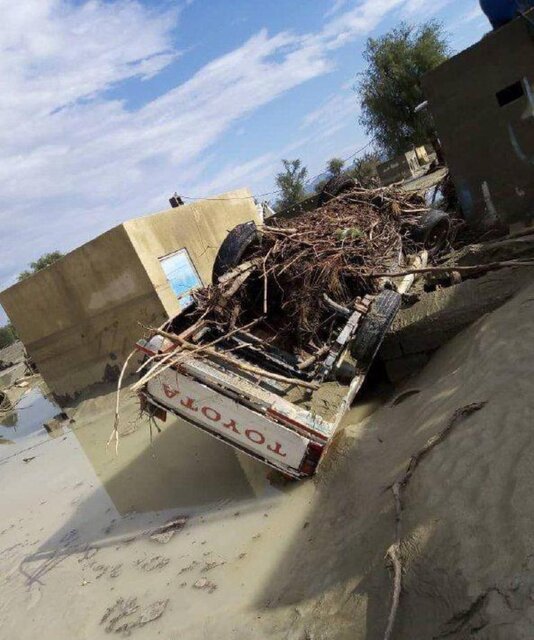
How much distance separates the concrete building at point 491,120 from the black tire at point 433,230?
1.16 ft

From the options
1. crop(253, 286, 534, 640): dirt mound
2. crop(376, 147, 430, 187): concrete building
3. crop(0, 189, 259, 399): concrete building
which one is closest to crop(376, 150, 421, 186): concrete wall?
crop(376, 147, 430, 187): concrete building

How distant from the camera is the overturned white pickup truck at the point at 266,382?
4.04 metres

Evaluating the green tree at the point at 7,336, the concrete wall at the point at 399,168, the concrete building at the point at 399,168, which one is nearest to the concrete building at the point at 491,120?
the concrete building at the point at 399,168

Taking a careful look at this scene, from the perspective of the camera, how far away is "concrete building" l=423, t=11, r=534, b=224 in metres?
6.06

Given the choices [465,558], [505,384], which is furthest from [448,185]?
[465,558]

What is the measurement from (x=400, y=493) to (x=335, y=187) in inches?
274

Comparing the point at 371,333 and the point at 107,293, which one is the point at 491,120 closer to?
the point at 371,333

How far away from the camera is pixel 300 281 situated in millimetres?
5422

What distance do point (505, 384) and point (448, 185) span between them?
595cm

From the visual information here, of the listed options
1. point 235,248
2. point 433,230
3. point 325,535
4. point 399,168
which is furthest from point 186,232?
point 399,168

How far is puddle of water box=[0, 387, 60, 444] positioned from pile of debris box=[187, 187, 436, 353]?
799 centimetres

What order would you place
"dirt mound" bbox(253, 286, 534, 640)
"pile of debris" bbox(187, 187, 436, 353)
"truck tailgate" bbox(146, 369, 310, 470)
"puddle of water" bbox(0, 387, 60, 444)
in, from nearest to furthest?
"dirt mound" bbox(253, 286, 534, 640) → "truck tailgate" bbox(146, 369, 310, 470) → "pile of debris" bbox(187, 187, 436, 353) → "puddle of water" bbox(0, 387, 60, 444)

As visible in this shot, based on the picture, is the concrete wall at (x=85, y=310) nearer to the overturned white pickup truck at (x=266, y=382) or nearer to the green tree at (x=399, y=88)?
the overturned white pickup truck at (x=266, y=382)

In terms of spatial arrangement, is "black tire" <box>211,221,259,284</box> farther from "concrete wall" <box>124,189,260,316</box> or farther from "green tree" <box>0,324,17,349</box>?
"green tree" <box>0,324,17,349</box>
